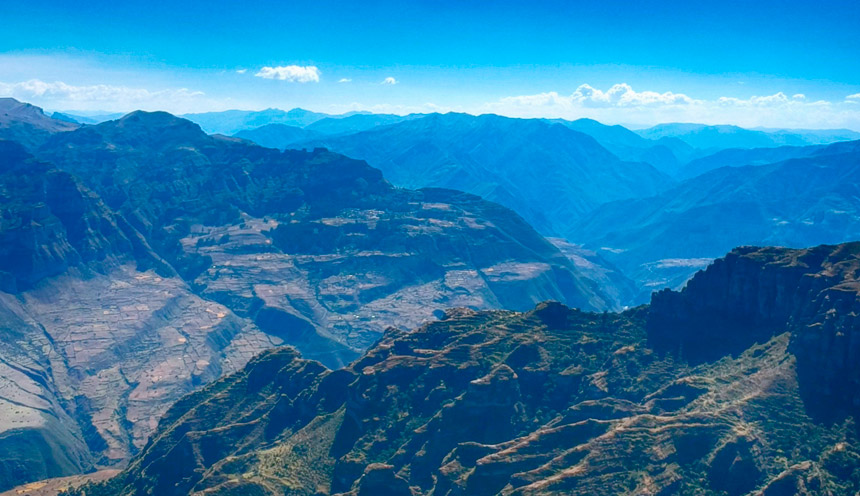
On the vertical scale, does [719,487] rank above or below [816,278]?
below

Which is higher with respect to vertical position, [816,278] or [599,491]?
[816,278]

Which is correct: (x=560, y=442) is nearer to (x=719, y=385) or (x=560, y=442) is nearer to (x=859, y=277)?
(x=719, y=385)

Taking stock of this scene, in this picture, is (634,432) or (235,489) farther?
(235,489)

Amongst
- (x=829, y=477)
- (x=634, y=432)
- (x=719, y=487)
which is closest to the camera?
(x=829, y=477)

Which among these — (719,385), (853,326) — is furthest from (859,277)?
(719,385)

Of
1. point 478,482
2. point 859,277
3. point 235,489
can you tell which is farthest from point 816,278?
point 235,489

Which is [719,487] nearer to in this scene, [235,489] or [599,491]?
[599,491]

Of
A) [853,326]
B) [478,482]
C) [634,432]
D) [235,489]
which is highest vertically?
[853,326]

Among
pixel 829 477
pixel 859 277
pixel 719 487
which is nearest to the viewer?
pixel 829 477

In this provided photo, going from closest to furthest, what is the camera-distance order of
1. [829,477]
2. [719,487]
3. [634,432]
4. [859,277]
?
[829,477] < [719,487] < [634,432] < [859,277]
